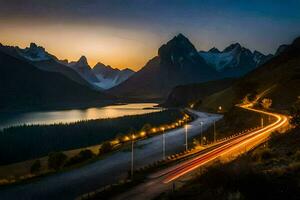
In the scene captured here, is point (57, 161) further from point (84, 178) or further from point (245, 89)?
point (245, 89)

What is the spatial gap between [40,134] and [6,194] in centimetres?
11549

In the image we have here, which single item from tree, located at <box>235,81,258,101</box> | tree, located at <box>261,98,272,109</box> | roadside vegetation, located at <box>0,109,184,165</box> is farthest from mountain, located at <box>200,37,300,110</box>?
roadside vegetation, located at <box>0,109,184,165</box>

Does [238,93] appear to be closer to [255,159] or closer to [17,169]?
[17,169]

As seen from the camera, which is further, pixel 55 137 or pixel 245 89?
pixel 245 89

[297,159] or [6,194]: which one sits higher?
[297,159]

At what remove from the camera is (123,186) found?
39.4 meters

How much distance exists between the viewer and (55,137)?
14925cm

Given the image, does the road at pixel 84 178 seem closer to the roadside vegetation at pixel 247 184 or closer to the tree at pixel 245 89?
the roadside vegetation at pixel 247 184

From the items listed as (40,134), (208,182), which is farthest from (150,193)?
(40,134)

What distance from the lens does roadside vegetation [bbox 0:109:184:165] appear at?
116 m

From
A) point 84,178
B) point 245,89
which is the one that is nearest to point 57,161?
point 84,178

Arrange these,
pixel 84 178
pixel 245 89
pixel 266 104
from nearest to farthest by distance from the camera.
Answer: pixel 84 178 < pixel 266 104 < pixel 245 89

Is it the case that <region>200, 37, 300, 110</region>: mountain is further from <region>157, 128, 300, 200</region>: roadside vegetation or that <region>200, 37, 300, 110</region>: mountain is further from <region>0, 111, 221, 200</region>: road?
<region>157, 128, 300, 200</region>: roadside vegetation

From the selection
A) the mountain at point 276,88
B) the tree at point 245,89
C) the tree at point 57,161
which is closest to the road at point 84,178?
the tree at point 57,161
